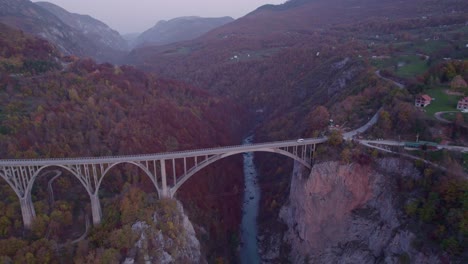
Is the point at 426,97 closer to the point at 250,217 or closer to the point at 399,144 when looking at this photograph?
the point at 399,144

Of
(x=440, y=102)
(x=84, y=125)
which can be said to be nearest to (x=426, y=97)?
(x=440, y=102)

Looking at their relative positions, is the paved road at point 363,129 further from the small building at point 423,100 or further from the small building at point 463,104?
the small building at point 463,104

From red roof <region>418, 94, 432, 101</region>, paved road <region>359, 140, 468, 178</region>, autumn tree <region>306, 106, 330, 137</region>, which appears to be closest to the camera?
paved road <region>359, 140, 468, 178</region>

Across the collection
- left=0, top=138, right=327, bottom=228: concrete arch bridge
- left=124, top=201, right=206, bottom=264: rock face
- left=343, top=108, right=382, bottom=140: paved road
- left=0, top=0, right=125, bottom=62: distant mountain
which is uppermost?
left=0, top=0, right=125, bottom=62: distant mountain

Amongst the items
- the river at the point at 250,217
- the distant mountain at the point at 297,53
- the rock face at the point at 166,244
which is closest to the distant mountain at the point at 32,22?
the distant mountain at the point at 297,53

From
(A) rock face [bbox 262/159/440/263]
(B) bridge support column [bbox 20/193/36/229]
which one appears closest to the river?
(A) rock face [bbox 262/159/440/263]

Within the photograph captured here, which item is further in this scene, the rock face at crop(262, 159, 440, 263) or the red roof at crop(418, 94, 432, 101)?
the red roof at crop(418, 94, 432, 101)

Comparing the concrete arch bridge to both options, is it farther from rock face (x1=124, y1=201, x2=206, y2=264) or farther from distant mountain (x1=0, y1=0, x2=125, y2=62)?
distant mountain (x1=0, y1=0, x2=125, y2=62)
